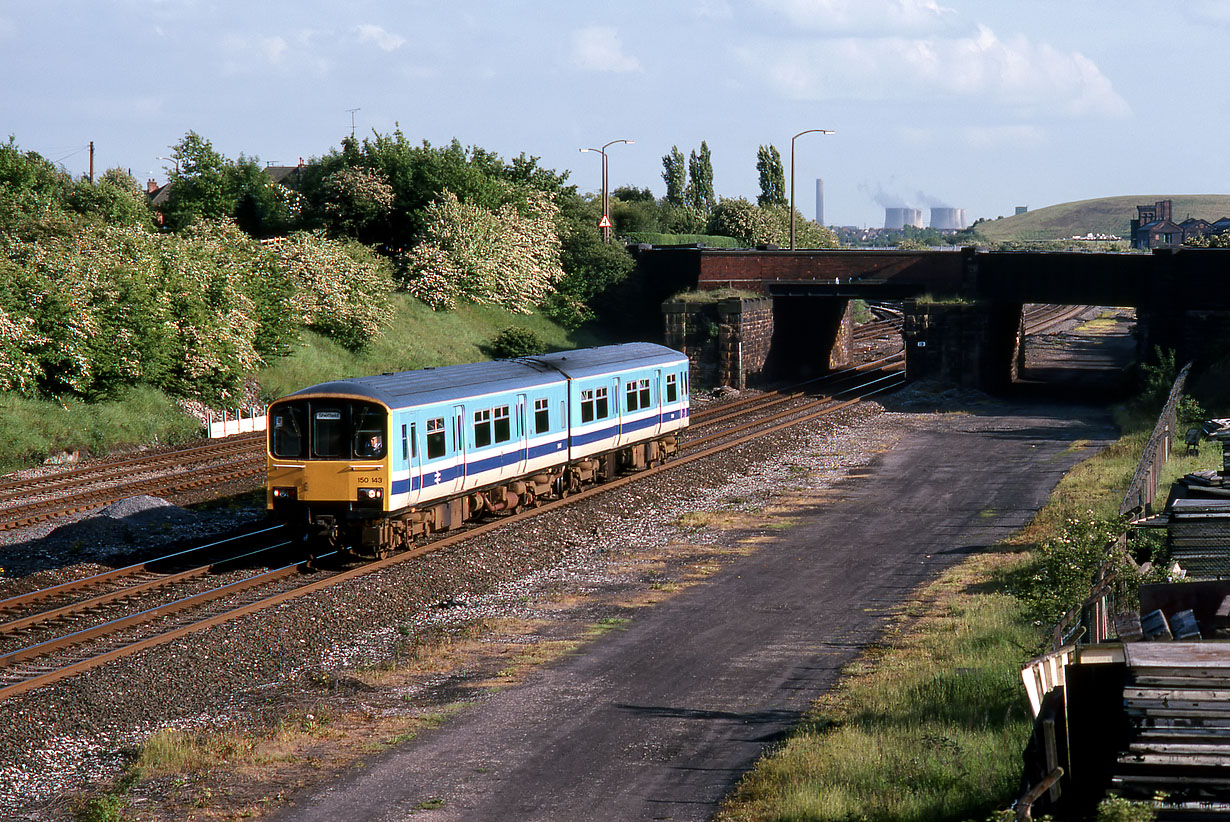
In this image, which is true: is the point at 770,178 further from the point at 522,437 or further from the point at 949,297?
the point at 522,437

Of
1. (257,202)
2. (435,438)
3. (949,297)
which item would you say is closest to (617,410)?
(435,438)

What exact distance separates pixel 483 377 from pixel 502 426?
1.08 m

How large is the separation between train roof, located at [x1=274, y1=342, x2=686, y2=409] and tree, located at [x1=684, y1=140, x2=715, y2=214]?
3600 inches

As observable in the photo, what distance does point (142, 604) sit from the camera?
1894cm

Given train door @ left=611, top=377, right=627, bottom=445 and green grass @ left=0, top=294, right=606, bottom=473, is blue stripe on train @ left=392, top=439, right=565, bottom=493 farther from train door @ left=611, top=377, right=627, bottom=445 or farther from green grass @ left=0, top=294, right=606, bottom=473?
green grass @ left=0, top=294, right=606, bottom=473

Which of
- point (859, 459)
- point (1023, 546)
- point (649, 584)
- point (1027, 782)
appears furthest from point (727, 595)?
point (859, 459)

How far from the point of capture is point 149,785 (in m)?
12.1

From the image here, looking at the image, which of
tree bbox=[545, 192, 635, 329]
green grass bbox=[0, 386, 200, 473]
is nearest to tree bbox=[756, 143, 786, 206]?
tree bbox=[545, 192, 635, 329]

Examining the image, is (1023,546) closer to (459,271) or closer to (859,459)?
(859,459)

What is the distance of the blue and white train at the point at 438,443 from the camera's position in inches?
826

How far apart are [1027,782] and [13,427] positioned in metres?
30.4

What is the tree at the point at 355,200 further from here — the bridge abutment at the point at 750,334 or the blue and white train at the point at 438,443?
the blue and white train at the point at 438,443

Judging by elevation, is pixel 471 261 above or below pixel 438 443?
above

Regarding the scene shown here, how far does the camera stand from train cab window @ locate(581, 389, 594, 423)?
92.0 feet
